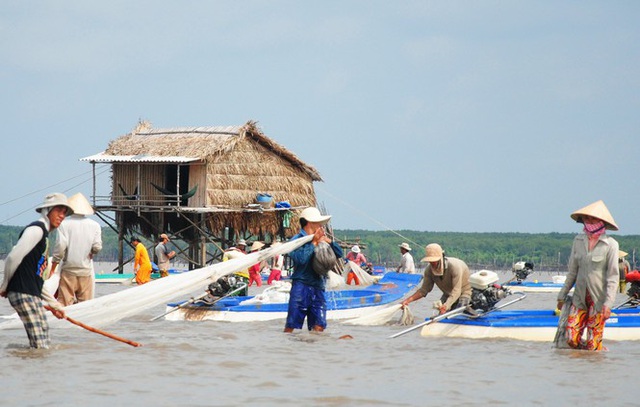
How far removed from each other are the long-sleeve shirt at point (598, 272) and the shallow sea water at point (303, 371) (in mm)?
558

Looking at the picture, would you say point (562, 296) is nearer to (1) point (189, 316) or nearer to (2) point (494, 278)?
(2) point (494, 278)

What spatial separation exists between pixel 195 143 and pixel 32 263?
23.1m

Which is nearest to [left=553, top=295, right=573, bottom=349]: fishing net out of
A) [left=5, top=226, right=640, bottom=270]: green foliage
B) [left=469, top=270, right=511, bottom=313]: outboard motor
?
[left=469, top=270, right=511, bottom=313]: outboard motor

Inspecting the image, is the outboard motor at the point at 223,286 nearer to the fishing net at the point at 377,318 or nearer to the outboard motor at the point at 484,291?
the fishing net at the point at 377,318

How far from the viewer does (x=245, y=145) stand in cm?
3225

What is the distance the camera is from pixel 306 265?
1061cm

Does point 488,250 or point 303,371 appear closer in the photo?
point 303,371

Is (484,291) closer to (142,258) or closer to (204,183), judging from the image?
(142,258)

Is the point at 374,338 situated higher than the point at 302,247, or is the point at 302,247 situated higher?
the point at 302,247

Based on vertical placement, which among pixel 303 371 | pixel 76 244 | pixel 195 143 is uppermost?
pixel 195 143

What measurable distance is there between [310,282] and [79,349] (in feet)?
7.90

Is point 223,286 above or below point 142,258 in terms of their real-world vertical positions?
below

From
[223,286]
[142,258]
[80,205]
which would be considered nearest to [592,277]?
[80,205]

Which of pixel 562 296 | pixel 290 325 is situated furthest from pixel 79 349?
pixel 562 296
